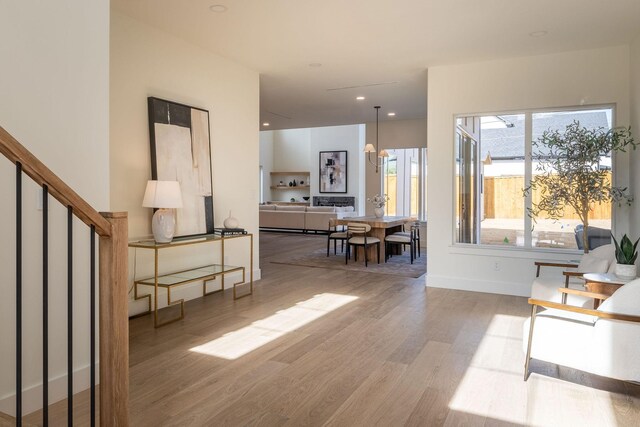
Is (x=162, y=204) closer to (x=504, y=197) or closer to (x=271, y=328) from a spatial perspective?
(x=271, y=328)

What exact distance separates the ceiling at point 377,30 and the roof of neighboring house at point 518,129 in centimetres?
71

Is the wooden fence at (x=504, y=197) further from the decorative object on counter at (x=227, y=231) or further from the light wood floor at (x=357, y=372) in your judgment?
the decorative object on counter at (x=227, y=231)

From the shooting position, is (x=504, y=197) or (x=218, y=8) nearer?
(x=218, y=8)

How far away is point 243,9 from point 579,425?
373 centimetres

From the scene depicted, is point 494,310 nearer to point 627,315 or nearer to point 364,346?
point 364,346

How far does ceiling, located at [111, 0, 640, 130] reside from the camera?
147 inches

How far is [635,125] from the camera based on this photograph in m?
4.51

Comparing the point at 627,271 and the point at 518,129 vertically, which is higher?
the point at 518,129

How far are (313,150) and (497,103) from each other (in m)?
11.5

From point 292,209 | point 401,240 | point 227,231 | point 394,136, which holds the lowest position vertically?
point 401,240

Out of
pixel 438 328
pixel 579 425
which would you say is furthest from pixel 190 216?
pixel 579 425

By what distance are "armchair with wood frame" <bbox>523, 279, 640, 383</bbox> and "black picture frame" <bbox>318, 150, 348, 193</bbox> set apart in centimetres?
1315

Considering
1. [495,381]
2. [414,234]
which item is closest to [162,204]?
[495,381]

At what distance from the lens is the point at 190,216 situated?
15.2 feet
